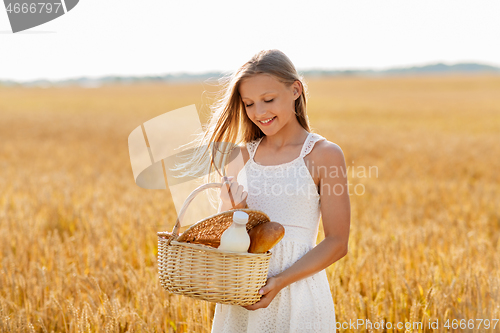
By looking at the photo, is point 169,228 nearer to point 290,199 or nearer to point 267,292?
point 290,199

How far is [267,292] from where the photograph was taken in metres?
1.74

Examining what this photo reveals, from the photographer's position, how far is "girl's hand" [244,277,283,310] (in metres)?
1.73

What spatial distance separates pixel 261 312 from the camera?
6.34 feet

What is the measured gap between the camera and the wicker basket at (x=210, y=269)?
1.64m

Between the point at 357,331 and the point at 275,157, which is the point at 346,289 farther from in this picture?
the point at 275,157

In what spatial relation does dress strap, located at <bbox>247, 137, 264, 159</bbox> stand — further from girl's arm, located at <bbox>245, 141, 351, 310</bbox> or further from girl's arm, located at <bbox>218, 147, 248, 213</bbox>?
girl's arm, located at <bbox>245, 141, 351, 310</bbox>

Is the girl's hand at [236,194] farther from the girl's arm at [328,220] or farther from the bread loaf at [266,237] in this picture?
the girl's arm at [328,220]

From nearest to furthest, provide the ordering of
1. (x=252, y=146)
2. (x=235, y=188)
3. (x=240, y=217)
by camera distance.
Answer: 1. (x=240, y=217)
2. (x=235, y=188)
3. (x=252, y=146)

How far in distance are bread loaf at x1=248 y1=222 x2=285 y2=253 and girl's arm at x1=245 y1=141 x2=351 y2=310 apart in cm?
15

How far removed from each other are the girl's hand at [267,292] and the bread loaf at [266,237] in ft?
0.46

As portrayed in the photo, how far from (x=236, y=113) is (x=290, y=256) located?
0.78m

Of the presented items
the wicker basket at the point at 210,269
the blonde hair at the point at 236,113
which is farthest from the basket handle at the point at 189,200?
the blonde hair at the point at 236,113

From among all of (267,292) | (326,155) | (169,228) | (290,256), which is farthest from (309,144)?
(169,228)

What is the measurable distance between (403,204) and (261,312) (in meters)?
5.02
